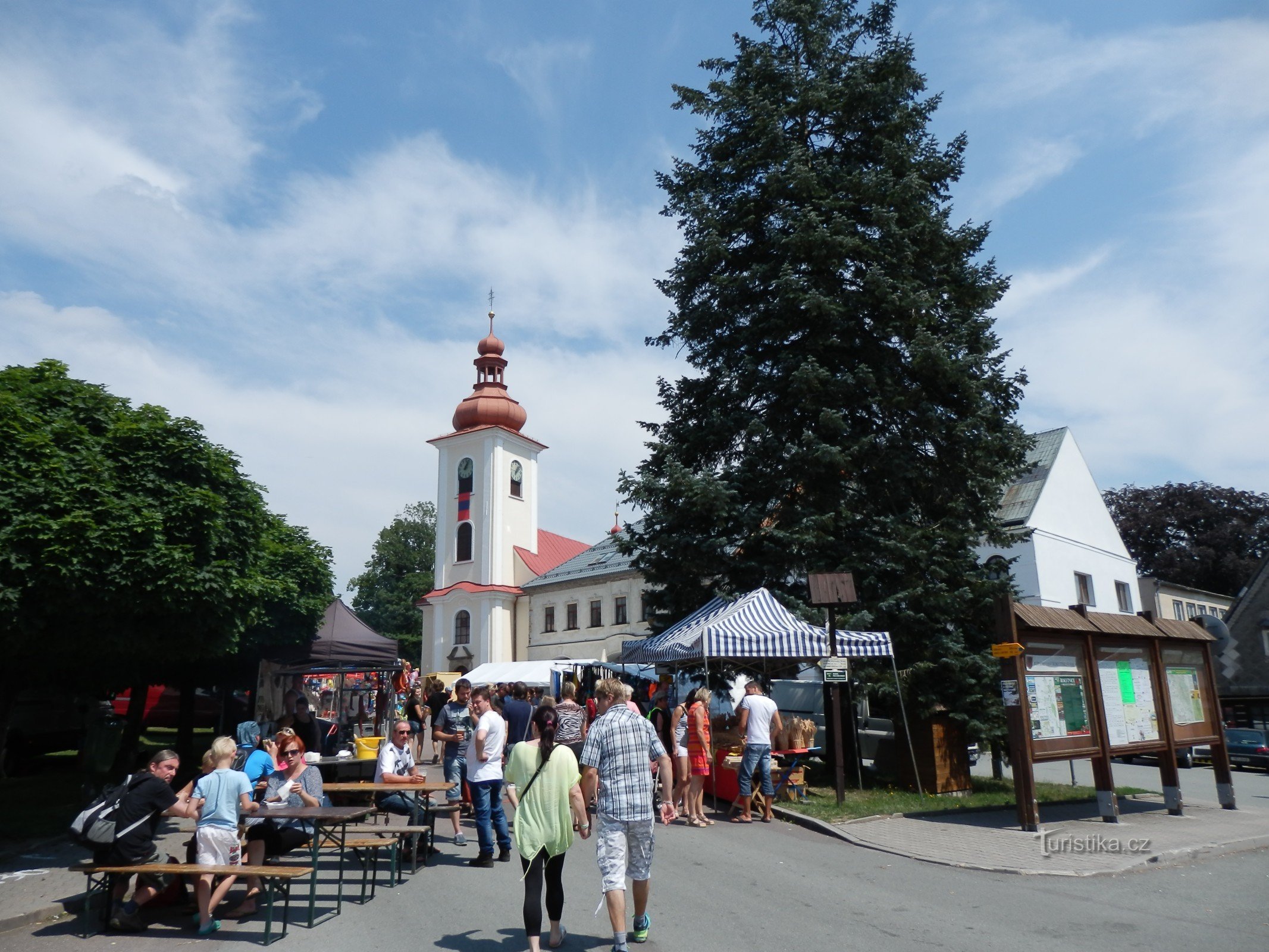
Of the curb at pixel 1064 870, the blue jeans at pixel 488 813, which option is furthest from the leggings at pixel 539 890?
the curb at pixel 1064 870

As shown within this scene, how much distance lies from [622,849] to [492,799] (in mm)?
3762

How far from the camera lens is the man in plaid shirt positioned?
20.4ft

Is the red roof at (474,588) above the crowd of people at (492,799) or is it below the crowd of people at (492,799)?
above

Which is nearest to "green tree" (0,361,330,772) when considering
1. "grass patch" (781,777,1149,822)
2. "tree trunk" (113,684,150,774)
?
"tree trunk" (113,684,150,774)

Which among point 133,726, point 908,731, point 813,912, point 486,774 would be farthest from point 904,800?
point 133,726

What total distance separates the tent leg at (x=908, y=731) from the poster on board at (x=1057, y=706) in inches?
92.1

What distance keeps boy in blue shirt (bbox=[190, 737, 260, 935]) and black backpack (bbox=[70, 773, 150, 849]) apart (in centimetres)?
48

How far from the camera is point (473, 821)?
12484mm

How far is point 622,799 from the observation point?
6340 millimetres

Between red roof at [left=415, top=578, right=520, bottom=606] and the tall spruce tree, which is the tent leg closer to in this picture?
the tall spruce tree

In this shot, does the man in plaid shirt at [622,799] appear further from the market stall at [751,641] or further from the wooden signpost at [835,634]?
the wooden signpost at [835,634]

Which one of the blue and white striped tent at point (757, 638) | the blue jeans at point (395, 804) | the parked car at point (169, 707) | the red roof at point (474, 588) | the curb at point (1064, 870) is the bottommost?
the curb at point (1064, 870)

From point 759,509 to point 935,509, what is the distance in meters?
3.54

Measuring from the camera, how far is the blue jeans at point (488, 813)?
31.0 ft
